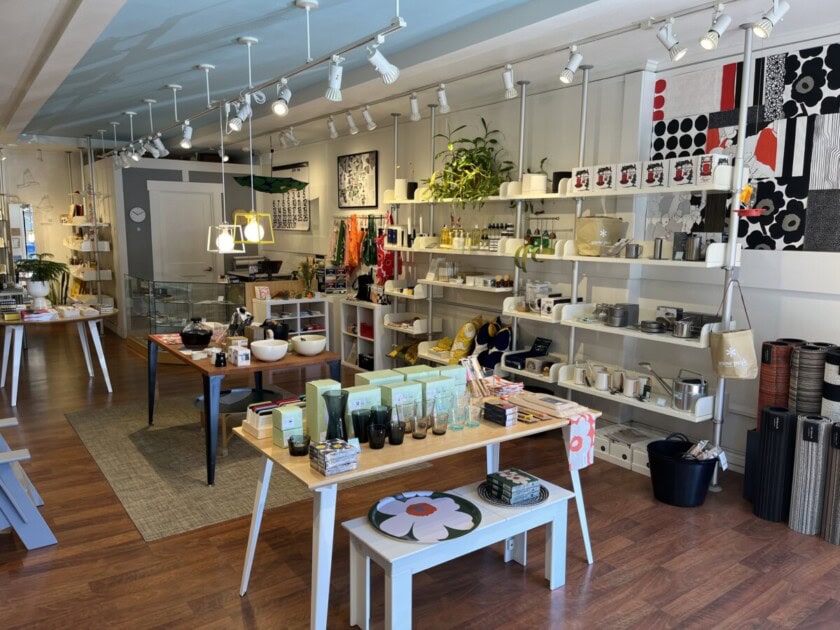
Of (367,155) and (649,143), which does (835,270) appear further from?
(367,155)

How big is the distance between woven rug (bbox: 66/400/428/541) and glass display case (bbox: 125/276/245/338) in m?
1.94

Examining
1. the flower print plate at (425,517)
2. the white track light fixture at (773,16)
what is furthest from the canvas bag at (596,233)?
the flower print plate at (425,517)

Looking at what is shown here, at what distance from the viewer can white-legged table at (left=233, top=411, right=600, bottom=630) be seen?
7.73 ft

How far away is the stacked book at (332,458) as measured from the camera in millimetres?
2350

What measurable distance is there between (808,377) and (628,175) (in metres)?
1.70

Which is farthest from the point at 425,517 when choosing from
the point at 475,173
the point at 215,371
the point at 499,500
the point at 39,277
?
the point at 39,277

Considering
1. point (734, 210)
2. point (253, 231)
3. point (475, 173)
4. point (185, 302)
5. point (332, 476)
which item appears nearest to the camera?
point (332, 476)

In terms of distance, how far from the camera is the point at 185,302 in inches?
288

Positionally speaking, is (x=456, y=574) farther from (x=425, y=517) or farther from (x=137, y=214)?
(x=137, y=214)

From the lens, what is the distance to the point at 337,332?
25.4ft

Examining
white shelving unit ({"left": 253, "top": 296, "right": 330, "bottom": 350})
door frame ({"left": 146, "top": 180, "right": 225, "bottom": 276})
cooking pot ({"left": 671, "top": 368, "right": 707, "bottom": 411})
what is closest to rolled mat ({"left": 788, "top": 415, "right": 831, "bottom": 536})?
cooking pot ({"left": 671, "top": 368, "right": 707, "bottom": 411})

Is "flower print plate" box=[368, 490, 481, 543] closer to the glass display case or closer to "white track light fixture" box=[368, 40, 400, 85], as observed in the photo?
"white track light fixture" box=[368, 40, 400, 85]

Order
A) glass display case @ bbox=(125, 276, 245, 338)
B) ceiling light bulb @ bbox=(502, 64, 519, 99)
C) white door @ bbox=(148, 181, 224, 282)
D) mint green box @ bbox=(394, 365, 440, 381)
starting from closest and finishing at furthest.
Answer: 1. mint green box @ bbox=(394, 365, 440, 381)
2. ceiling light bulb @ bbox=(502, 64, 519, 99)
3. glass display case @ bbox=(125, 276, 245, 338)
4. white door @ bbox=(148, 181, 224, 282)

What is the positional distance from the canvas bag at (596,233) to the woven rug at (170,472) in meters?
2.01
